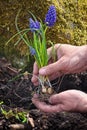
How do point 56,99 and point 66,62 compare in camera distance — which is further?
point 66,62

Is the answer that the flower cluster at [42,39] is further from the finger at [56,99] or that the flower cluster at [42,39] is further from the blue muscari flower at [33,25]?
the finger at [56,99]

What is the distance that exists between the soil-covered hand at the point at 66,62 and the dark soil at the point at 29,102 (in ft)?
0.61

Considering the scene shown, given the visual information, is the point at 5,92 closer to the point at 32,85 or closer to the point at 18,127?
the point at 32,85

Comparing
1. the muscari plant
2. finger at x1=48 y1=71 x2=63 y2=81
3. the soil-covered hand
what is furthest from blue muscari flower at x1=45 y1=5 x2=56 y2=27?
finger at x1=48 y1=71 x2=63 y2=81

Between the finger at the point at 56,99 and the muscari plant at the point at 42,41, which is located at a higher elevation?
the muscari plant at the point at 42,41

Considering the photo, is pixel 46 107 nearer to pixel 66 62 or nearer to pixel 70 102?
pixel 70 102

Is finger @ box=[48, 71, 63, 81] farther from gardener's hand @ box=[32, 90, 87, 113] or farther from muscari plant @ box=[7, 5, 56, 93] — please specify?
gardener's hand @ box=[32, 90, 87, 113]

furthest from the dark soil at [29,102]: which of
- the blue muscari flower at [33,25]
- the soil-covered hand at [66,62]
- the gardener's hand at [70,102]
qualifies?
the blue muscari flower at [33,25]

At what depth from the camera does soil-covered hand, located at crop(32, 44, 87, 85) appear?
2314 mm

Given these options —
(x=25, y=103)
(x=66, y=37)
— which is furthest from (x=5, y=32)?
(x=25, y=103)

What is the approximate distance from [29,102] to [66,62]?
1.28 feet

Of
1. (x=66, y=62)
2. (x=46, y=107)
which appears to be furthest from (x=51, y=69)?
(x=46, y=107)

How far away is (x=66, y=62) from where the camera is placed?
2.33 meters

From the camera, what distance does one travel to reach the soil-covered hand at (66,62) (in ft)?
7.59
